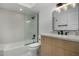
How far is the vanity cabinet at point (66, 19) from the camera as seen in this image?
2.23 m

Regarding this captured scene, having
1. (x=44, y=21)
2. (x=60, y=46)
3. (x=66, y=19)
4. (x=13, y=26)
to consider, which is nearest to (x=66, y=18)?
(x=66, y=19)

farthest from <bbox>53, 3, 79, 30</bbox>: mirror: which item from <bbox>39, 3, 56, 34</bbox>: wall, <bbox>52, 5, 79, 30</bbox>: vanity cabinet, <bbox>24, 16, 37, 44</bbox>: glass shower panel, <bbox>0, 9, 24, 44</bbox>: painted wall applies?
<bbox>0, 9, 24, 44</bbox>: painted wall

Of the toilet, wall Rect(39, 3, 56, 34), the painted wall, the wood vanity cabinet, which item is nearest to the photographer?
the wood vanity cabinet

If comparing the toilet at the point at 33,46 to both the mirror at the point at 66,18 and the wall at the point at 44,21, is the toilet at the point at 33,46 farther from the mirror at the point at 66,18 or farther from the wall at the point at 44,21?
the mirror at the point at 66,18

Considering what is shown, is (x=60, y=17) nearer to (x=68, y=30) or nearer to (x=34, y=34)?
(x=68, y=30)

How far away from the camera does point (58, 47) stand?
181cm

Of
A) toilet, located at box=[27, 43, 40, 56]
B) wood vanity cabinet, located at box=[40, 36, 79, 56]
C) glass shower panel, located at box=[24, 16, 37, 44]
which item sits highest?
glass shower panel, located at box=[24, 16, 37, 44]

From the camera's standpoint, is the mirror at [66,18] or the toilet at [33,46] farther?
the mirror at [66,18]

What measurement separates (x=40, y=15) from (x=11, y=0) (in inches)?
31.9

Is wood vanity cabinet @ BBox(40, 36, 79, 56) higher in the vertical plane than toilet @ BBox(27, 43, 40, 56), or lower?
higher

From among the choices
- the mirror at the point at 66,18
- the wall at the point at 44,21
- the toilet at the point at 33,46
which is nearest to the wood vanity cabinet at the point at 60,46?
the toilet at the point at 33,46

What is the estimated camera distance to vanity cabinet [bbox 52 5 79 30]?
2235 mm

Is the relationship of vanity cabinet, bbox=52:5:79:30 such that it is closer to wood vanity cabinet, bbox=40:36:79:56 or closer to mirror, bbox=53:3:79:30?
mirror, bbox=53:3:79:30

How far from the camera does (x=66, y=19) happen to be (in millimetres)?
2441
